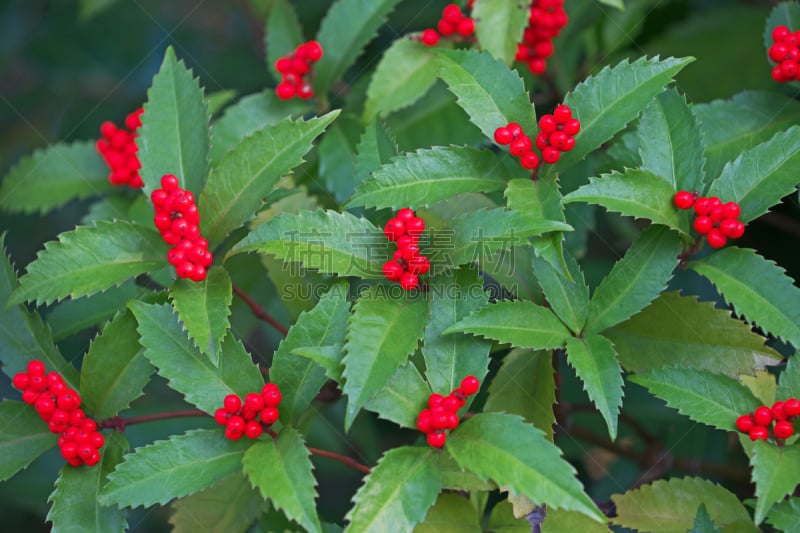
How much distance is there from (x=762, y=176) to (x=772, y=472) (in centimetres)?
44

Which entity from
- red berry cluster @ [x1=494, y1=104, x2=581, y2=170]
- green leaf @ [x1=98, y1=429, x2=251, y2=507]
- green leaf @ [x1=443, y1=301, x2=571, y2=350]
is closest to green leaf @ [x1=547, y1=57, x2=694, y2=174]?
red berry cluster @ [x1=494, y1=104, x2=581, y2=170]

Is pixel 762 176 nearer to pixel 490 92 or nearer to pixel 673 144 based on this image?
pixel 673 144

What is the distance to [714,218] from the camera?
1191 mm

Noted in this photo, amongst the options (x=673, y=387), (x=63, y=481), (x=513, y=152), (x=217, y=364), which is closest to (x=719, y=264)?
(x=673, y=387)

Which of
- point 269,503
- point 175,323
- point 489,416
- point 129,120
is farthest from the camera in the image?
point 129,120

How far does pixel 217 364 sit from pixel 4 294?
433 mm

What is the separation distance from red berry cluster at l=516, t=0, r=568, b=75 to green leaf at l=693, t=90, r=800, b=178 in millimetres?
332

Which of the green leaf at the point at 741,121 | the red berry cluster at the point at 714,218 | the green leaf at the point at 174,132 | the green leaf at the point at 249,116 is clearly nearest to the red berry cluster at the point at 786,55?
Result: the green leaf at the point at 741,121

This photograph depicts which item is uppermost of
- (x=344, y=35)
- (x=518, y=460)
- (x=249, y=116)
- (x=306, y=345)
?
(x=344, y=35)

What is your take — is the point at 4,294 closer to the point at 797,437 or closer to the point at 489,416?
the point at 489,416

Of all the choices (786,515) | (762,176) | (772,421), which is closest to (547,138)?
(762,176)

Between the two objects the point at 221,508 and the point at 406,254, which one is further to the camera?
the point at 221,508

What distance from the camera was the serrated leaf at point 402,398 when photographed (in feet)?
3.75

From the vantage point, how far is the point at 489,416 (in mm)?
1114
